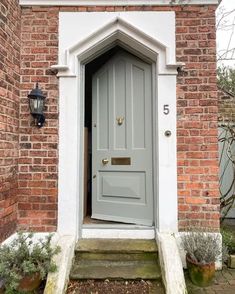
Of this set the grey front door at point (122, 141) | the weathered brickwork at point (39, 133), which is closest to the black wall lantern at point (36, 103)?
the weathered brickwork at point (39, 133)

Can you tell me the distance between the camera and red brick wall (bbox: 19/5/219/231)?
3.84 meters

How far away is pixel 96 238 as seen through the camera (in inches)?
156

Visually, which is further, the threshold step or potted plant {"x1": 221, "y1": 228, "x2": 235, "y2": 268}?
potted plant {"x1": 221, "y1": 228, "x2": 235, "y2": 268}

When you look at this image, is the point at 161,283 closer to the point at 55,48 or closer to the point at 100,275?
the point at 100,275

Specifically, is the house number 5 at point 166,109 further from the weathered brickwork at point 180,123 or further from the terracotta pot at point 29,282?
the terracotta pot at point 29,282

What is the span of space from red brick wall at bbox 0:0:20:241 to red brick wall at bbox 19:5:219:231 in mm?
124

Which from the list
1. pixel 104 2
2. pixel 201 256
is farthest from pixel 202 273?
pixel 104 2

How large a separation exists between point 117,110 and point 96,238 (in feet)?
5.93

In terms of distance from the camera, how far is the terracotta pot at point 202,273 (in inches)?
132

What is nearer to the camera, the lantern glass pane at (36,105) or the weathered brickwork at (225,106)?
the lantern glass pane at (36,105)

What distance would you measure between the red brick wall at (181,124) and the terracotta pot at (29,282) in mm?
790

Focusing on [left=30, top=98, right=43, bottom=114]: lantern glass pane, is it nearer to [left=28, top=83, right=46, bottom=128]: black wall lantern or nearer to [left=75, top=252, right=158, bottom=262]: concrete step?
[left=28, top=83, right=46, bottom=128]: black wall lantern

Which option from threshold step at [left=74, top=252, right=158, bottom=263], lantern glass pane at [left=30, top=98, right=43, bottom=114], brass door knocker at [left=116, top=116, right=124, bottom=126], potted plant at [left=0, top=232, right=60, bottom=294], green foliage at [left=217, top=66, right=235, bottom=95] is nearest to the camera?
potted plant at [left=0, top=232, right=60, bottom=294]

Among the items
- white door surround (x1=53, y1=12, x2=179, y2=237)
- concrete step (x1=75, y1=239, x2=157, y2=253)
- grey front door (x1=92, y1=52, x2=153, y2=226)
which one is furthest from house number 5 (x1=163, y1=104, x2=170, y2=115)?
concrete step (x1=75, y1=239, x2=157, y2=253)
